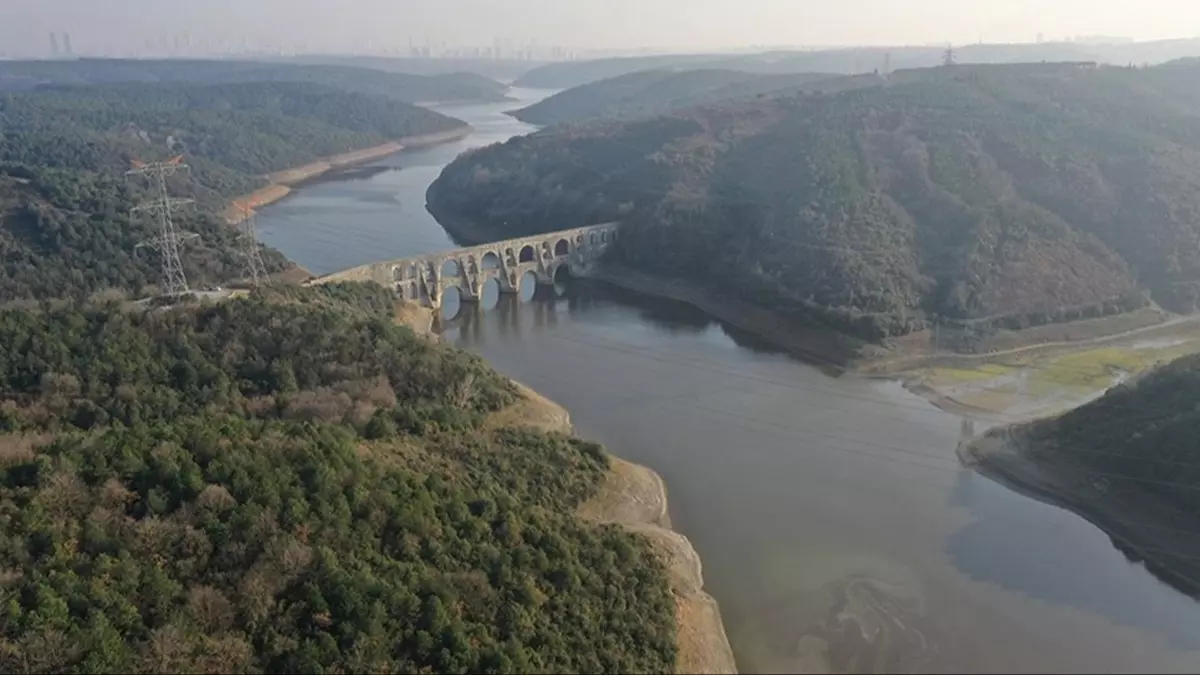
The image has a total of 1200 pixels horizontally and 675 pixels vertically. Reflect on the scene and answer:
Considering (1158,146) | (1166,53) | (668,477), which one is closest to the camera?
(668,477)

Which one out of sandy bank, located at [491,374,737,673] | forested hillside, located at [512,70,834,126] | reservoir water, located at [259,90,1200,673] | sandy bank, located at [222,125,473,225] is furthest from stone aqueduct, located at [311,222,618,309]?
forested hillside, located at [512,70,834,126]

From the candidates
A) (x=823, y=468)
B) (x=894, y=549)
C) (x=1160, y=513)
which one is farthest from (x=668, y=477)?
(x=1160, y=513)

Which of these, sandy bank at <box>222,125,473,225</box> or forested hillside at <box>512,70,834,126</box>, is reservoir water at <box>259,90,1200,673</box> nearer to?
sandy bank at <box>222,125,473,225</box>

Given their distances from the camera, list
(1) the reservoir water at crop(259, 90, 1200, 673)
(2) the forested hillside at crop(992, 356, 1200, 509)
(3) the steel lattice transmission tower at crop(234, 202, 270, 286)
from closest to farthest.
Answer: (1) the reservoir water at crop(259, 90, 1200, 673) < (2) the forested hillside at crop(992, 356, 1200, 509) < (3) the steel lattice transmission tower at crop(234, 202, 270, 286)

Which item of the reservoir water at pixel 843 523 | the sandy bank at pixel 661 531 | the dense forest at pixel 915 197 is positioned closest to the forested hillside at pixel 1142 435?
A: the reservoir water at pixel 843 523

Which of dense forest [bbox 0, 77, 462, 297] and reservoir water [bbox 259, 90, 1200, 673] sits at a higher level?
dense forest [bbox 0, 77, 462, 297]

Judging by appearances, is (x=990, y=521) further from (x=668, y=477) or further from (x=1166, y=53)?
(x=1166, y=53)

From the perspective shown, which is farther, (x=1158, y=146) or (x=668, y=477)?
(x=1158, y=146)
